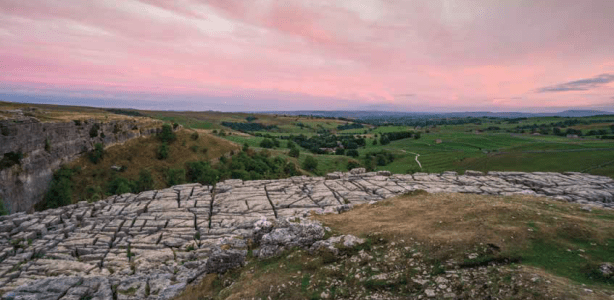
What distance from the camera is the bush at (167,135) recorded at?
300 feet

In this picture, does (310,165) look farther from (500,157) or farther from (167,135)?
(500,157)

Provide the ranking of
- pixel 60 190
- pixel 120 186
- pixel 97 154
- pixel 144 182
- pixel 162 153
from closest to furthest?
1. pixel 60 190
2. pixel 120 186
3. pixel 144 182
4. pixel 97 154
5. pixel 162 153

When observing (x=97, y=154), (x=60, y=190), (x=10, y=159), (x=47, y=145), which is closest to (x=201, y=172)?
(x=97, y=154)

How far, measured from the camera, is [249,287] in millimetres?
17188

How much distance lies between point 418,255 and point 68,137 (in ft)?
270

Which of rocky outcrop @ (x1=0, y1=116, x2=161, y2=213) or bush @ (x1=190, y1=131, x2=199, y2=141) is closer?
rocky outcrop @ (x1=0, y1=116, x2=161, y2=213)

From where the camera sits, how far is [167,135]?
91.6m

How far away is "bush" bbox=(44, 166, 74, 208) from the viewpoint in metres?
57.0

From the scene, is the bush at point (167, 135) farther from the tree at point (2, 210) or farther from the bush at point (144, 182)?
the tree at point (2, 210)

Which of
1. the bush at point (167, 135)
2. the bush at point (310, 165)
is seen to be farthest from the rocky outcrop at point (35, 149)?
the bush at point (310, 165)

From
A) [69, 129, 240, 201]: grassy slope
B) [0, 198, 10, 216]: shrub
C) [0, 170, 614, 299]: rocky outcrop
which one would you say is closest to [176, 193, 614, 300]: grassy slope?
[0, 170, 614, 299]: rocky outcrop

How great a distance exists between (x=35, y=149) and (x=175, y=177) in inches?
1108

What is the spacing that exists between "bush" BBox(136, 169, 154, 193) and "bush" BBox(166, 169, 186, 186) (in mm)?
4354

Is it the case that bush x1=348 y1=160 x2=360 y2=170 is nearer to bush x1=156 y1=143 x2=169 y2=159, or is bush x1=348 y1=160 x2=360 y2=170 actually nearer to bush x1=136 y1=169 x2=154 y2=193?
bush x1=156 y1=143 x2=169 y2=159
